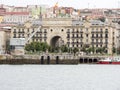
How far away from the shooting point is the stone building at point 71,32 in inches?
5625

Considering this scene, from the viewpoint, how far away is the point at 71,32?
144 m

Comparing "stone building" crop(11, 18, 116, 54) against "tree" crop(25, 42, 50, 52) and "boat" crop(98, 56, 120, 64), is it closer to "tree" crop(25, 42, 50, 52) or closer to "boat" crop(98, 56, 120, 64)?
"tree" crop(25, 42, 50, 52)

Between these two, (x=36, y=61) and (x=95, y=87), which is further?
(x=36, y=61)

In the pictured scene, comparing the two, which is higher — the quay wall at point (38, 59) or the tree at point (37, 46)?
the tree at point (37, 46)

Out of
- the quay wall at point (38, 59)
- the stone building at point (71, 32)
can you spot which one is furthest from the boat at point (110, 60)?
the stone building at point (71, 32)

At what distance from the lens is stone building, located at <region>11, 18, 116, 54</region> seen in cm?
14288

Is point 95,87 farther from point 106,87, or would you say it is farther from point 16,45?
point 16,45

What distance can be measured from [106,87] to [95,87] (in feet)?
2.27

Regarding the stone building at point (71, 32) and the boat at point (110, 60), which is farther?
the stone building at point (71, 32)

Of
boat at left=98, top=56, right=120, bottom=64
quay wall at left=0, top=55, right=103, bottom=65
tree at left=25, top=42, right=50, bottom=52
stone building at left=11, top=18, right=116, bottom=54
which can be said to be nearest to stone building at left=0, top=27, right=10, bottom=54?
stone building at left=11, top=18, right=116, bottom=54

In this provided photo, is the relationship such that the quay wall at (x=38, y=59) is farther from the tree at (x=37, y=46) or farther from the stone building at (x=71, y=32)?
the stone building at (x=71, y=32)

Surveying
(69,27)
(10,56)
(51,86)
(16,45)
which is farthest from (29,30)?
(51,86)

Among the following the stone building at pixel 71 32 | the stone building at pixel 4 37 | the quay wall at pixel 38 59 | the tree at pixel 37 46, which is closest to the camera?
the quay wall at pixel 38 59

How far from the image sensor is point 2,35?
155m
